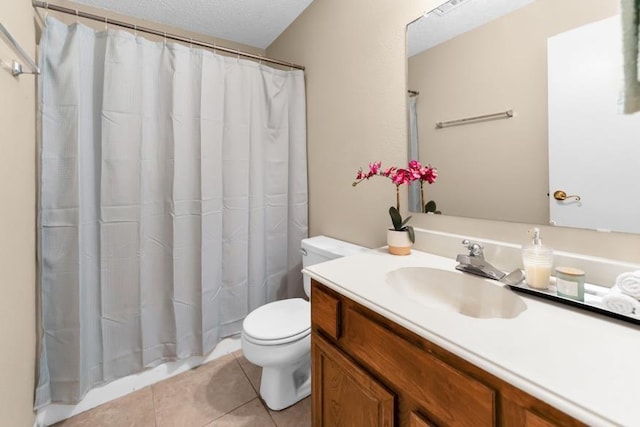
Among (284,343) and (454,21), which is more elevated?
(454,21)

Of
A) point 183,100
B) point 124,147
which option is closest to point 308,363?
point 124,147

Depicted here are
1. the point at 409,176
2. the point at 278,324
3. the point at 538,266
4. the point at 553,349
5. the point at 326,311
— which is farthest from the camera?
the point at 278,324

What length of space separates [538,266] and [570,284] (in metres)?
0.09

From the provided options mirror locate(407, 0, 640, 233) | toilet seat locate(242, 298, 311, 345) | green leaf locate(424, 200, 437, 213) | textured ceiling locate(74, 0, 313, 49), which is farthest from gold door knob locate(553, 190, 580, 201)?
textured ceiling locate(74, 0, 313, 49)

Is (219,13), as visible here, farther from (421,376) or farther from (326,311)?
(421,376)

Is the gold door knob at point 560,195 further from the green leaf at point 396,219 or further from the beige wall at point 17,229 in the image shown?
the beige wall at point 17,229

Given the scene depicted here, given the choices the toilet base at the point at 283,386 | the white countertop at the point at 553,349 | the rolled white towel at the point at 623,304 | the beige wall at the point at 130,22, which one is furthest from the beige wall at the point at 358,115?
the toilet base at the point at 283,386

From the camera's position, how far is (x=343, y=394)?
34.5 inches

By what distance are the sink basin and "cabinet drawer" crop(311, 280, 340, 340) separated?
20 centimetres

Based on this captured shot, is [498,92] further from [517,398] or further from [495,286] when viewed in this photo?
[517,398]

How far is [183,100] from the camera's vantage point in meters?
1.60

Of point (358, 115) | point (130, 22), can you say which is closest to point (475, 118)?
point (358, 115)

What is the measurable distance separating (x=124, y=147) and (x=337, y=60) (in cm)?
130

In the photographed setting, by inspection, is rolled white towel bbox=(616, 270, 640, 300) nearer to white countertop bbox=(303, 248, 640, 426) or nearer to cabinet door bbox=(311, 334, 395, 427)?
white countertop bbox=(303, 248, 640, 426)
